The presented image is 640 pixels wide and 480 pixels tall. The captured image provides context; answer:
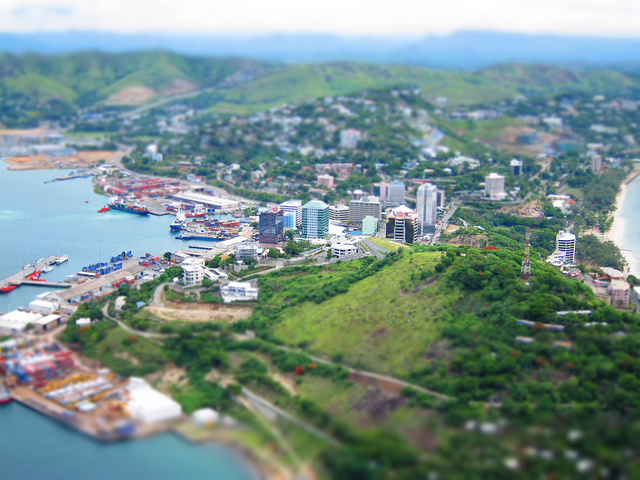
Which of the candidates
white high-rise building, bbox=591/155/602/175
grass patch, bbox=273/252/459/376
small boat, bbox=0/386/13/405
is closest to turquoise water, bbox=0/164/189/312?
small boat, bbox=0/386/13/405

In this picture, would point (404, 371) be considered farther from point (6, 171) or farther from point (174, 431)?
point (6, 171)

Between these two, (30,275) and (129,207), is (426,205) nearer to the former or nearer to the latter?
(129,207)

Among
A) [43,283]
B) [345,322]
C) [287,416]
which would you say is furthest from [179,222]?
[287,416]

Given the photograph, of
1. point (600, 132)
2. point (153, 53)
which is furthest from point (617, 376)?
point (153, 53)

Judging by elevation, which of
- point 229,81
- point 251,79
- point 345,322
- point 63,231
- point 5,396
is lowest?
point 63,231

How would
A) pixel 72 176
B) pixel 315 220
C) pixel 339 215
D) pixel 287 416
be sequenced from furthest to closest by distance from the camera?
pixel 72 176 < pixel 339 215 < pixel 315 220 < pixel 287 416
